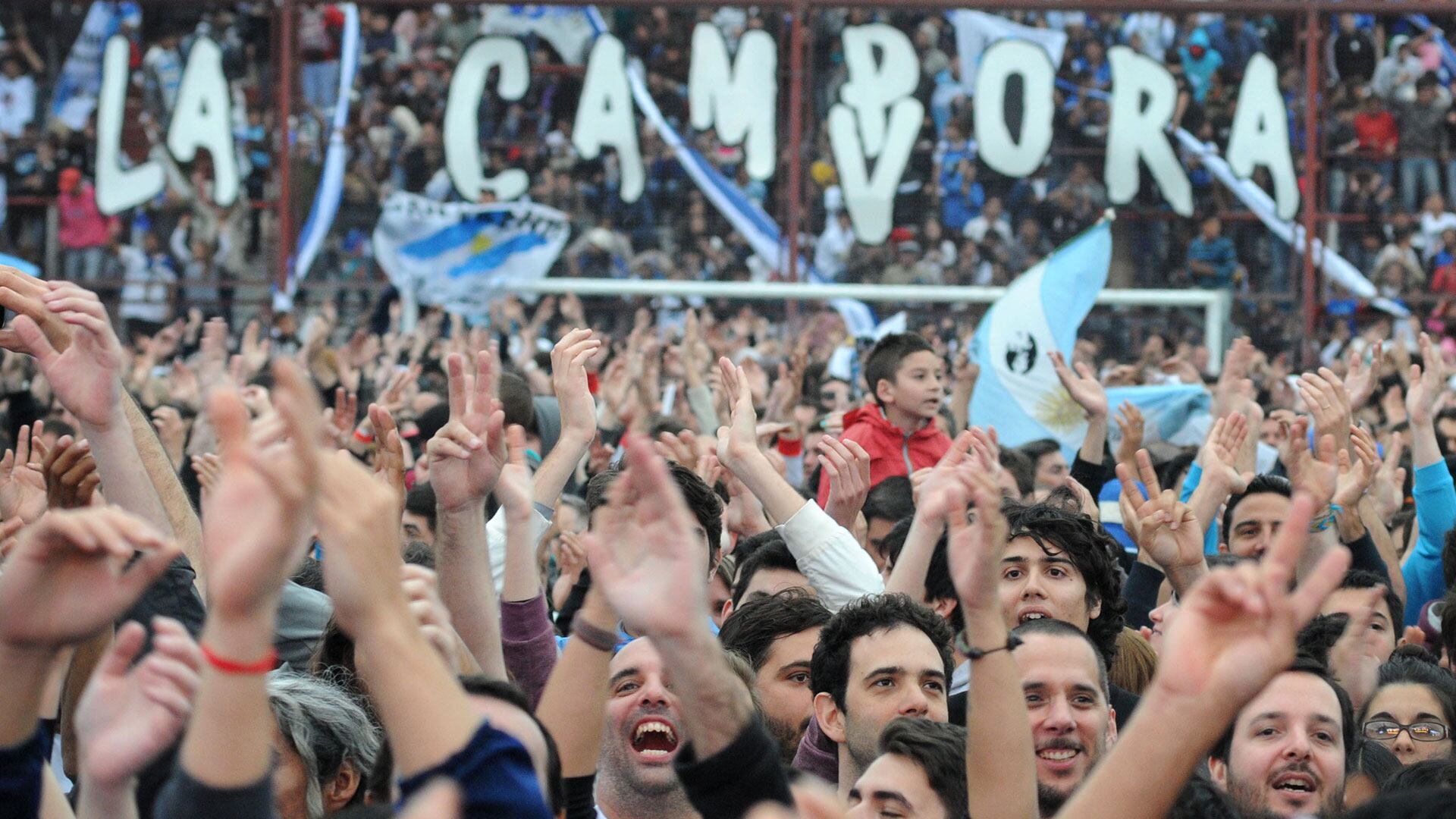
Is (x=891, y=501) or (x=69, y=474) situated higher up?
(x=69, y=474)

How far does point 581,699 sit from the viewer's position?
290 cm

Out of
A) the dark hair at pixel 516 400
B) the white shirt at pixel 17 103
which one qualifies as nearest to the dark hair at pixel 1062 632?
the dark hair at pixel 516 400

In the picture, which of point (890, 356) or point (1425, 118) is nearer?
point (890, 356)

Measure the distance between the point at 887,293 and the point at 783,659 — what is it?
7885mm

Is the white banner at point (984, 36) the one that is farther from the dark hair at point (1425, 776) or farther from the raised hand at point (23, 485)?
Answer: the dark hair at point (1425, 776)

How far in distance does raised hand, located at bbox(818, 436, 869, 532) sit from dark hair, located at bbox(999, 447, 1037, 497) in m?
1.54

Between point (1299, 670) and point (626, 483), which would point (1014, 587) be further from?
point (626, 483)

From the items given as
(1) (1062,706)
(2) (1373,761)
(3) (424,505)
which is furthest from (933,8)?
(1) (1062,706)

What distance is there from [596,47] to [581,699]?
36.0ft

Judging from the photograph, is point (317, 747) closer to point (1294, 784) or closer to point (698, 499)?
point (698, 499)

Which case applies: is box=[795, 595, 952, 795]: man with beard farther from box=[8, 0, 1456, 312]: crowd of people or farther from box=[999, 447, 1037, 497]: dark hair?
box=[8, 0, 1456, 312]: crowd of people

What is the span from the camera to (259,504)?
1.96 m

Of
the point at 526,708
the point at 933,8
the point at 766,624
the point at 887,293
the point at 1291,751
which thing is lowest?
the point at 887,293

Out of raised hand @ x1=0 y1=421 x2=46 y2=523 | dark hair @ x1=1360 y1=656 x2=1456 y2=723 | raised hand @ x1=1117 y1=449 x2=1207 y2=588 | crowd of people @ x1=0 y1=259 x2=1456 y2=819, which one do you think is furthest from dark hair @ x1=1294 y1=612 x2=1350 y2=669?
raised hand @ x1=0 y1=421 x2=46 y2=523
